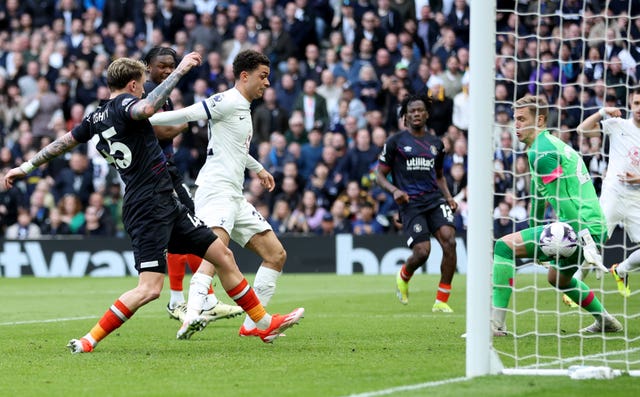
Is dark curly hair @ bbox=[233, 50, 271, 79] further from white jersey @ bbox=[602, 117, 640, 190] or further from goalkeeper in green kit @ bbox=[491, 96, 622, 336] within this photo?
white jersey @ bbox=[602, 117, 640, 190]

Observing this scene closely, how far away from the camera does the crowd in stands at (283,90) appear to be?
69.5ft

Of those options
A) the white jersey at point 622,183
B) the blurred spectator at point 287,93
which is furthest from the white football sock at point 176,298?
the blurred spectator at point 287,93

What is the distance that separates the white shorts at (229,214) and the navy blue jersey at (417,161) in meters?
3.64

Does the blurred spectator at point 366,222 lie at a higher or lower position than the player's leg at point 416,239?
lower

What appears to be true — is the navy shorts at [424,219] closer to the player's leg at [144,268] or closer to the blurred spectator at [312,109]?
the player's leg at [144,268]

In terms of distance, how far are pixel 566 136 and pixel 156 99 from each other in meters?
8.08

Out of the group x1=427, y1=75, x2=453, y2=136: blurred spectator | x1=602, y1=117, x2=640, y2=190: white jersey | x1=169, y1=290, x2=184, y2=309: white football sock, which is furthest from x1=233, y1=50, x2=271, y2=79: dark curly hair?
x1=427, y1=75, x2=453, y2=136: blurred spectator

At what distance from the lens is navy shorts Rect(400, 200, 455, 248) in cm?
1317

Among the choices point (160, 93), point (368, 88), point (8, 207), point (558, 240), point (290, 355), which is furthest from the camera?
point (8, 207)

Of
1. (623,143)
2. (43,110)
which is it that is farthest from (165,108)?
(43,110)

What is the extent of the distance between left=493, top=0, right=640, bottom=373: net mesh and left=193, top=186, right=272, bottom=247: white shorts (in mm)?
2250

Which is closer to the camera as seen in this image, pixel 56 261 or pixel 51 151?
pixel 51 151

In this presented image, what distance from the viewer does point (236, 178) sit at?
9.98 m

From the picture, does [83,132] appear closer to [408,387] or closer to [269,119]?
[408,387]
